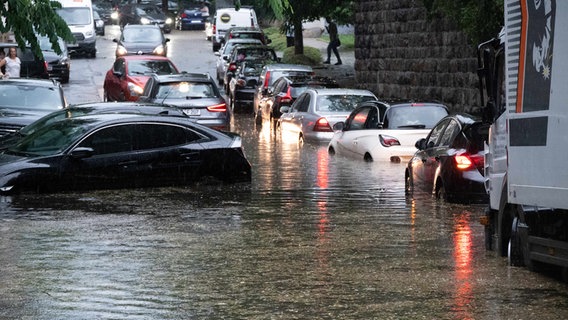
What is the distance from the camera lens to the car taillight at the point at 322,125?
29.0 meters

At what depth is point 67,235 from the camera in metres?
14.5

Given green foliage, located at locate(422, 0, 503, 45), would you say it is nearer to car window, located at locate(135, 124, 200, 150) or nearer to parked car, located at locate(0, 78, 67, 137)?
parked car, located at locate(0, 78, 67, 137)

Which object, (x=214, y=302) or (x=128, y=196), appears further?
(x=128, y=196)

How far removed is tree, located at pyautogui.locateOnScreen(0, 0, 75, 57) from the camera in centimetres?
1792

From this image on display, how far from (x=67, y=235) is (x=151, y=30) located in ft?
131

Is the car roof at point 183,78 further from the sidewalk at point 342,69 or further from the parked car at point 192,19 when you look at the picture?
the parked car at point 192,19

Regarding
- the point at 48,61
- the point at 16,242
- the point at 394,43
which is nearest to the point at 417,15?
the point at 394,43

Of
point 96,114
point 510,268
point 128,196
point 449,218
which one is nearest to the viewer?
point 510,268

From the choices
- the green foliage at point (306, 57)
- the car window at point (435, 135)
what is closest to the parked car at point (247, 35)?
the green foliage at point (306, 57)

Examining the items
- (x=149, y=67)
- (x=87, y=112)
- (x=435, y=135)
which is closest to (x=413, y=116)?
(x=435, y=135)

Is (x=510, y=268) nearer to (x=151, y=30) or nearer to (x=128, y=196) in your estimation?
(x=128, y=196)

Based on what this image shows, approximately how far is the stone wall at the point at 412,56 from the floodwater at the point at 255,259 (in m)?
17.7

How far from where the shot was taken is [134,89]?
35281 millimetres

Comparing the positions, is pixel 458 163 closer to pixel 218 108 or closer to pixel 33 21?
pixel 33 21
